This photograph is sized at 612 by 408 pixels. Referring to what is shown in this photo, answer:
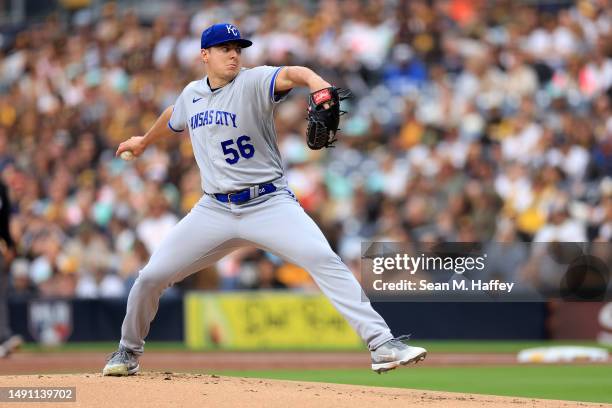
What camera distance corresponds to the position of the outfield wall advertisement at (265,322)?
1395 centimetres

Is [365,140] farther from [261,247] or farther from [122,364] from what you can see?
[261,247]

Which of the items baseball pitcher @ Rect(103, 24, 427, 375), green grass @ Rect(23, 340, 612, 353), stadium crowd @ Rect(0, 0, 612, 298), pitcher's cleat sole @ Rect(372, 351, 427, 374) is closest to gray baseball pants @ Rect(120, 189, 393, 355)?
baseball pitcher @ Rect(103, 24, 427, 375)

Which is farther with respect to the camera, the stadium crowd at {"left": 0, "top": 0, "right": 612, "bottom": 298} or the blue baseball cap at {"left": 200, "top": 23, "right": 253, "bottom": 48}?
the stadium crowd at {"left": 0, "top": 0, "right": 612, "bottom": 298}

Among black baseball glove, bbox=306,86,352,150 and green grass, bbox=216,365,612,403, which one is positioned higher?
black baseball glove, bbox=306,86,352,150

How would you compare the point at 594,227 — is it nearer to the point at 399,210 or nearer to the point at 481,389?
the point at 399,210

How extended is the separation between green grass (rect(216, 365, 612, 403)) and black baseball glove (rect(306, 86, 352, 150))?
268 centimetres

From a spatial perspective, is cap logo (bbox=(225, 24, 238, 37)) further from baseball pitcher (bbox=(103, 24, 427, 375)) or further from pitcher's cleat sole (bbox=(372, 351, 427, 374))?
pitcher's cleat sole (bbox=(372, 351, 427, 374))

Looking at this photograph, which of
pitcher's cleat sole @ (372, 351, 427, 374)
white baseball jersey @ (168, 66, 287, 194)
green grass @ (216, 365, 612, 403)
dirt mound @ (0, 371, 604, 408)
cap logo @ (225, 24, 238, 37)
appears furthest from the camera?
green grass @ (216, 365, 612, 403)

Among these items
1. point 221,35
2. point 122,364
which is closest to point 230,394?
point 122,364

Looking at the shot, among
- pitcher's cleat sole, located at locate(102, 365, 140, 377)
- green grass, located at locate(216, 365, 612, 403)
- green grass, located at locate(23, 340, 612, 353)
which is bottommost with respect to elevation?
green grass, located at locate(23, 340, 612, 353)

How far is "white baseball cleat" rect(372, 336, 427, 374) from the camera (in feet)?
21.9

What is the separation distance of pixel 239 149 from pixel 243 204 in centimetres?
34

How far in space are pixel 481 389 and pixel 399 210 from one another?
20.0 feet

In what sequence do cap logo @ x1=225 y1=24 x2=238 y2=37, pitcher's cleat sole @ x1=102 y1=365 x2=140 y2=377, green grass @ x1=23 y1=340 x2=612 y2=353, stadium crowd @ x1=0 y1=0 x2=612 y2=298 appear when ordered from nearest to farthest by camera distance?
cap logo @ x1=225 y1=24 x2=238 y2=37, pitcher's cleat sole @ x1=102 y1=365 x2=140 y2=377, green grass @ x1=23 y1=340 x2=612 y2=353, stadium crowd @ x1=0 y1=0 x2=612 y2=298
